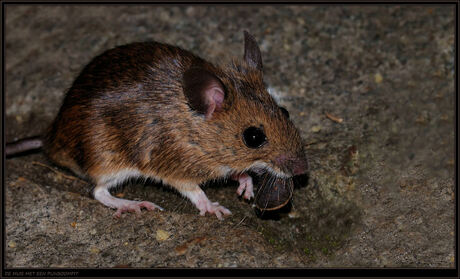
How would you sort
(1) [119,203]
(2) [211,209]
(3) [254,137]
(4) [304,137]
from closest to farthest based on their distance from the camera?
(3) [254,137], (2) [211,209], (1) [119,203], (4) [304,137]

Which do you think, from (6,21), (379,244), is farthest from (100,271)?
(6,21)

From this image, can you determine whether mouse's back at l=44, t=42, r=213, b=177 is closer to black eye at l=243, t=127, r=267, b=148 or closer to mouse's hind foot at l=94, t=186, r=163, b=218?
mouse's hind foot at l=94, t=186, r=163, b=218

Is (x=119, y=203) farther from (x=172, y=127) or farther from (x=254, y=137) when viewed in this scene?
(x=254, y=137)

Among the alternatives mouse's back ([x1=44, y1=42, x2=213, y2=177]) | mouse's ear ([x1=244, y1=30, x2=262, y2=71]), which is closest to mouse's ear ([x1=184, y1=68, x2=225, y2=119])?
mouse's back ([x1=44, y1=42, x2=213, y2=177])

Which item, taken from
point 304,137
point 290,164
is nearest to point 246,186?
point 290,164

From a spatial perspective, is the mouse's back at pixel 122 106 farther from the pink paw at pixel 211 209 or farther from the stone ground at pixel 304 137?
the pink paw at pixel 211 209

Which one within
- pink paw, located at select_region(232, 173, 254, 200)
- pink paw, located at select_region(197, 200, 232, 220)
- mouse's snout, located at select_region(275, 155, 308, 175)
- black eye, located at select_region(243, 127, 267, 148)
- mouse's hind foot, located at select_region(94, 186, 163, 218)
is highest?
black eye, located at select_region(243, 127, 267, 148)
